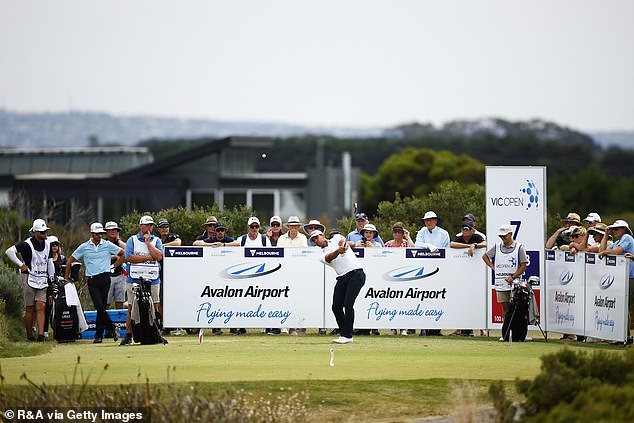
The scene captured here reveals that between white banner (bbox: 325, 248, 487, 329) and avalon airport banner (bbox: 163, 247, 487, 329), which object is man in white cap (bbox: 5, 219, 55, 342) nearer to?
avalon airport banner (bbox: 163, 247, 487, 329)

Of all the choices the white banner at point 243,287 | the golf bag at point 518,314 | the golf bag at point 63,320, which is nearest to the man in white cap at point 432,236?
the white banner at point 243,287

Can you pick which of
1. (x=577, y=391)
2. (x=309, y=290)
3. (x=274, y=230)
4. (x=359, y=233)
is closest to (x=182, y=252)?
(x=274, y=230)

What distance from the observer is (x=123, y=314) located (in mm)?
22891

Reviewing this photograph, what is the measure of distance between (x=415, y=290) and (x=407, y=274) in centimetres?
31

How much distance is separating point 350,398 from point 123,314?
8282 millimetres

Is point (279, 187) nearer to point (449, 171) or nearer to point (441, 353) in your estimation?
point (449, 171)

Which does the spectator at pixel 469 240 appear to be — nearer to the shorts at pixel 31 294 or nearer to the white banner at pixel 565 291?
the white banner at pixel 565 291

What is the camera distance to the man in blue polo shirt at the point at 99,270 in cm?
2191

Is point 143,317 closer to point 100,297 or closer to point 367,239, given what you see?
point 100,297

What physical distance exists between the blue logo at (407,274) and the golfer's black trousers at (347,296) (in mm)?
2580

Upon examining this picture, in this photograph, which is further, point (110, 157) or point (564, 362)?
point (110, 157)

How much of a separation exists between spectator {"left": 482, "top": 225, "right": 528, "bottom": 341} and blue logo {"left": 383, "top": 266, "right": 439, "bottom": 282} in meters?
1.61

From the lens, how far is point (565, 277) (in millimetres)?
21828

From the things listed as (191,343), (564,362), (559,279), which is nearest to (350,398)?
(564,362)
